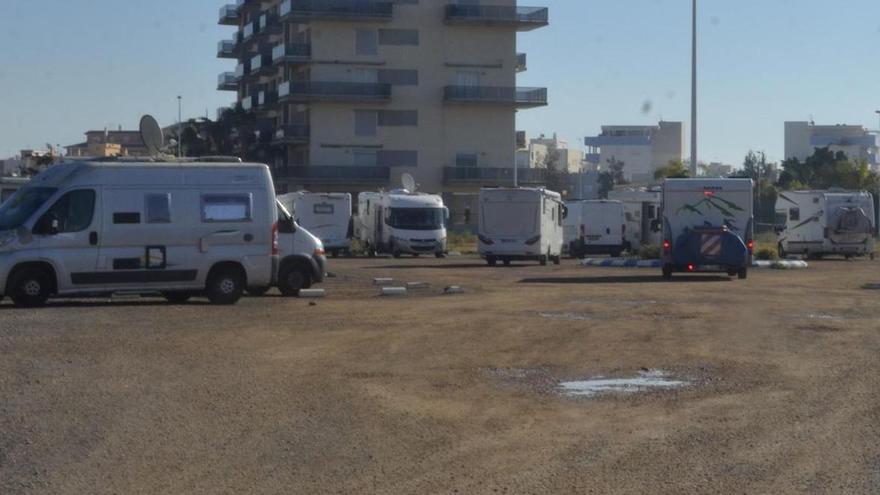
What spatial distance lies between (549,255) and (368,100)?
37.1 meters

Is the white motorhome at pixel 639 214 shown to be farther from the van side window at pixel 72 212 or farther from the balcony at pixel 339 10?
the van side window at pixel 72 212

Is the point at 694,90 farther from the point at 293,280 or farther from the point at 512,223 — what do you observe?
the point at 293,280

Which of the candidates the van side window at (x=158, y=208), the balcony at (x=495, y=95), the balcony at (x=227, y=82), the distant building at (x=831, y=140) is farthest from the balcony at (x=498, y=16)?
the distant building at (x=831, y=140)

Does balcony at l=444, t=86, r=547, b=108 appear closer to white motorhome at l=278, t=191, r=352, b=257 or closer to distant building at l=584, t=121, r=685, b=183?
white motorhome at l=278, t=191, r=352, b=257

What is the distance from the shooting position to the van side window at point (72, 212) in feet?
74.8

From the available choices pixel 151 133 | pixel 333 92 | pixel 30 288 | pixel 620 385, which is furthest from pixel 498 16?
pixel 620 385

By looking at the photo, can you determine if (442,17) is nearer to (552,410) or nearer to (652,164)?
(552,410)

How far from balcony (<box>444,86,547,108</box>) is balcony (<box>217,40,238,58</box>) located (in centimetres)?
2338

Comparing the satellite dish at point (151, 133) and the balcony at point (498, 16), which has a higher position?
the balcony at point (498, 16)

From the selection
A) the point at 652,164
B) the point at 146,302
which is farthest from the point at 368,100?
the point at 652,164

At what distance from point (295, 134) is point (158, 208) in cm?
6200

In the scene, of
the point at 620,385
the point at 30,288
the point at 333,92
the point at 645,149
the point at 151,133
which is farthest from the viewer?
the point at 645,149

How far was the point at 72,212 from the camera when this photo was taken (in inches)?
906

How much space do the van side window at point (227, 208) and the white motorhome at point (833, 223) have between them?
35.9 m
